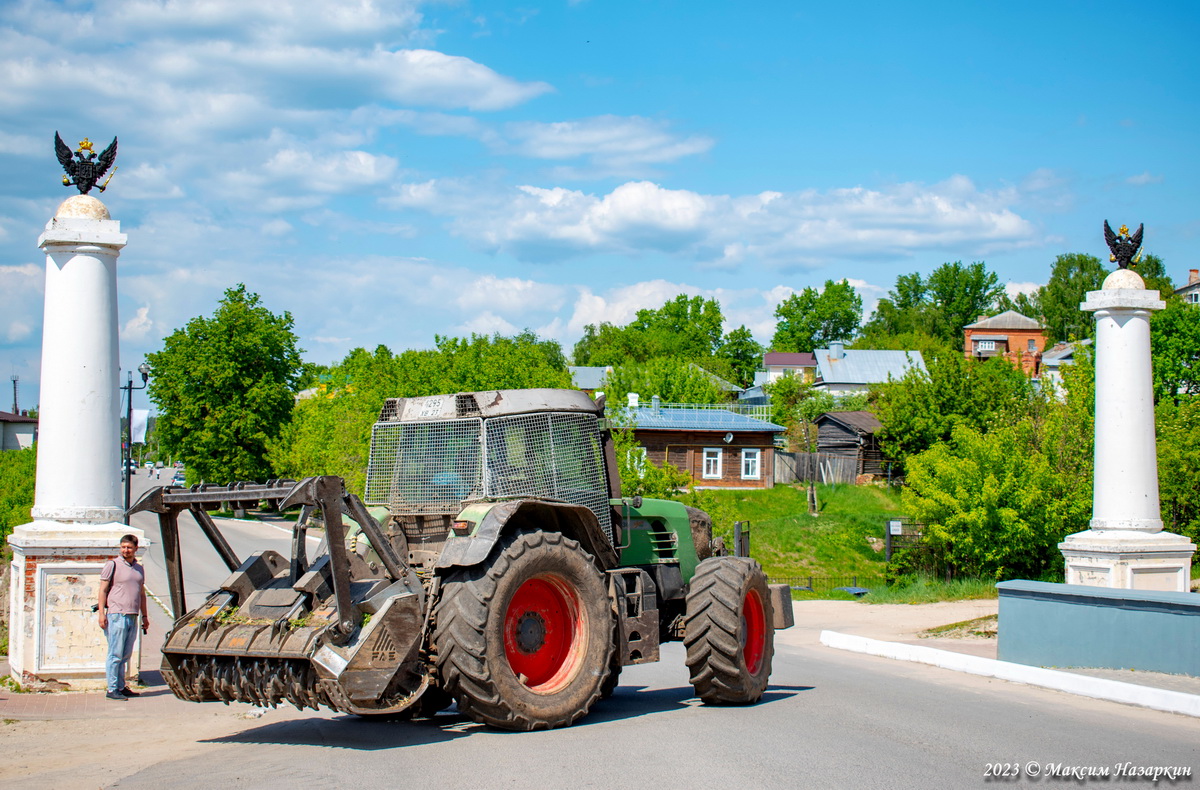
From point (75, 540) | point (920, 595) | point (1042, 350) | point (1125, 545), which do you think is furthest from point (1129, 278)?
point (1042, 350)

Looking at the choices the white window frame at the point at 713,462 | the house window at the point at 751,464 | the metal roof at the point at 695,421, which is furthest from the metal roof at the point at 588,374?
the white window frame at the point at 713,462

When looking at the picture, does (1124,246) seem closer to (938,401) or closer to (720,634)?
(720,634)

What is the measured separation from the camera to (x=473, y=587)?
25.8ft

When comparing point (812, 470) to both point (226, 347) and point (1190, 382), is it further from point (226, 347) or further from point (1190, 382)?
point (226, 347)

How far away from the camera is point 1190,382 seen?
54.9 metres

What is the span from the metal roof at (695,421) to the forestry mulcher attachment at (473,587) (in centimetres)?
4520

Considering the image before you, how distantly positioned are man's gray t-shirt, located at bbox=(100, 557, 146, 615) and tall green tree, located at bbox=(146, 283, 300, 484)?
49.3m

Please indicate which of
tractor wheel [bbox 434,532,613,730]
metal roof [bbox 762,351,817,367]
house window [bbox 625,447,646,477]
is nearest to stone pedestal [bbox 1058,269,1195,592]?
tractor wheel [bbox 434,532,613,730]

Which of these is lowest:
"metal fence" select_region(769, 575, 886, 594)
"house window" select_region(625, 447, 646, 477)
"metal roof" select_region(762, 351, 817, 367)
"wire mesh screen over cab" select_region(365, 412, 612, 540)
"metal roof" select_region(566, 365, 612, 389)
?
"metal fence" select_region(769, 575, 886, 594)

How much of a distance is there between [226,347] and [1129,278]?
171ft

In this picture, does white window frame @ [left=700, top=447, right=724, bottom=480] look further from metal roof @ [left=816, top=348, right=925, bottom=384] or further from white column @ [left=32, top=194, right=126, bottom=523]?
white column @ [left=32, top=194, right=126, bottom=523]

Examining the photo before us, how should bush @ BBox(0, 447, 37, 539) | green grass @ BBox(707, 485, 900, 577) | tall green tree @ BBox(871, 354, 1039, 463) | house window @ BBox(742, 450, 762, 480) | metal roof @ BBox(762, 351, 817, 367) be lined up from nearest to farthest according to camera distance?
1. bush @ BBox(0, 447, 37, 539)
2. green grass @ BBox(707, 485, 900, 577)
3. tall green tree @ BBox(871, 354, 1039, 463)
4. house window @ BBox(742, 450, 762, 480)
5. metal roof @ BBox(762, 351, 817, 367)

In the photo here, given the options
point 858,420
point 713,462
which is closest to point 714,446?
point 713,462

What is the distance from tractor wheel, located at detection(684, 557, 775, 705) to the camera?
9531 millimetres
